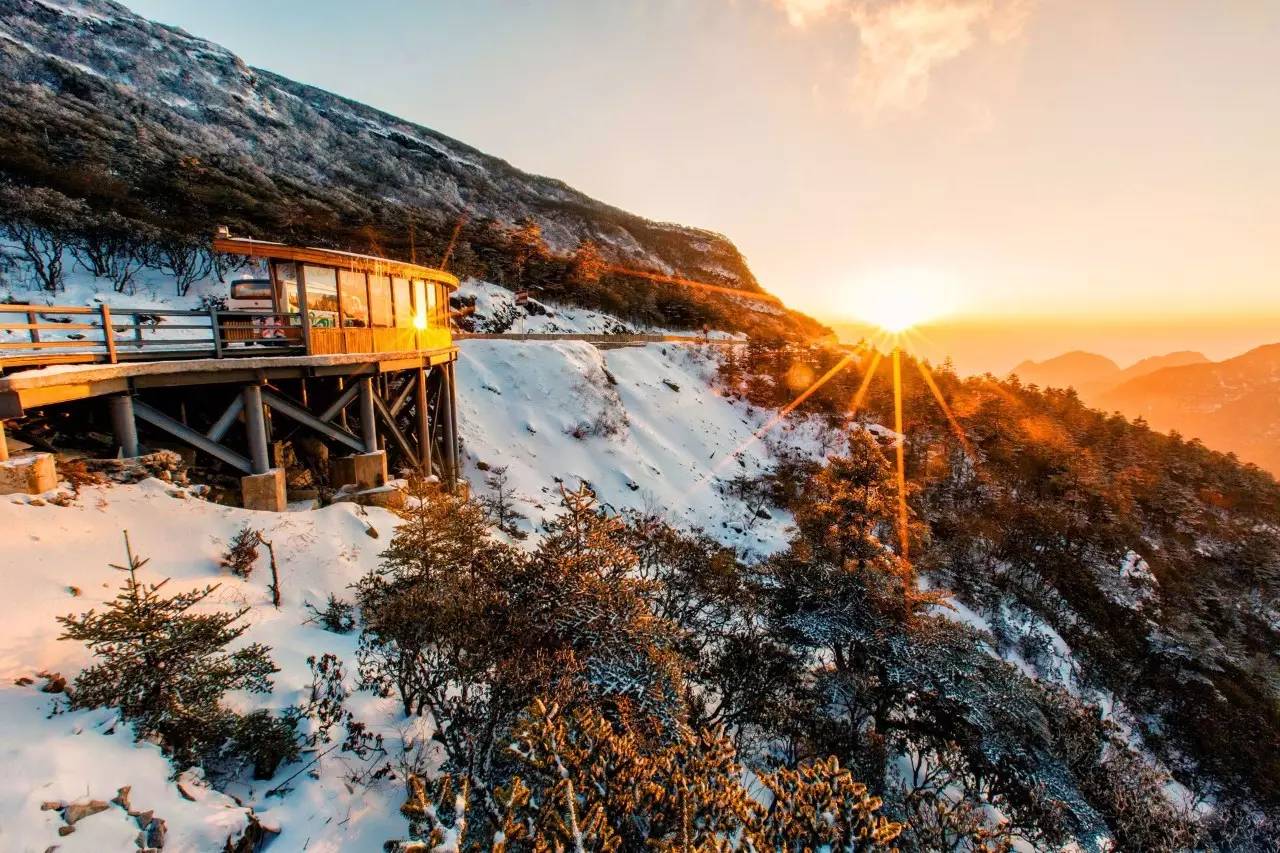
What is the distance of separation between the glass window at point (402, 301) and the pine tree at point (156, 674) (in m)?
10.1

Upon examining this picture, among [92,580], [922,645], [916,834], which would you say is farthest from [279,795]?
[922,645]

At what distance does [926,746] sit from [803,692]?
10.1 ft

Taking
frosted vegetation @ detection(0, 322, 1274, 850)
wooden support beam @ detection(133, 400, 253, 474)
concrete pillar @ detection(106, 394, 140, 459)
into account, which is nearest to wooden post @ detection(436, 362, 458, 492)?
frosted vegetation @ detection(0, 322, 1274, 850)

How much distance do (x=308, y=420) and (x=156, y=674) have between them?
7.82 meters

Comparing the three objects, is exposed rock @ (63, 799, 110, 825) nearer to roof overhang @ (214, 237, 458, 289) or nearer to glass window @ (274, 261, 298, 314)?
roof overhang @ (214, 237, 458, 289)

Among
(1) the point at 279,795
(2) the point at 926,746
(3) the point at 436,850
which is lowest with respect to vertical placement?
(2) the point at 926,746

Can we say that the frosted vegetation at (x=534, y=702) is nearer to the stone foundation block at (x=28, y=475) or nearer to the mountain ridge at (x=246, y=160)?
the stone foundation block at (x=28, y=475)

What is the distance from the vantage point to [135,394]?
8.91 m

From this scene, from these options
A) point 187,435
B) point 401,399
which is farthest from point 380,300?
point 187,435

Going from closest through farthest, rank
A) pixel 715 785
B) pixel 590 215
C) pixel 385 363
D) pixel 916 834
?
pixel 715 785 < pixel 916 834 < pixel 385 363 < pixel 590 215

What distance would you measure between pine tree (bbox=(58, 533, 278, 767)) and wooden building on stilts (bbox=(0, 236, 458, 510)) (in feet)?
14.3

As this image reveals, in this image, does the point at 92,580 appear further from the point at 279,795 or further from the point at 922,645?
the point at 922,645

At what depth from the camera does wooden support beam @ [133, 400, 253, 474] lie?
8969 mm

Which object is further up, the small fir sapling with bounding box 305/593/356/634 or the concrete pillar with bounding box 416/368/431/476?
the concrete pillar with bounding box 416/368/431/476
